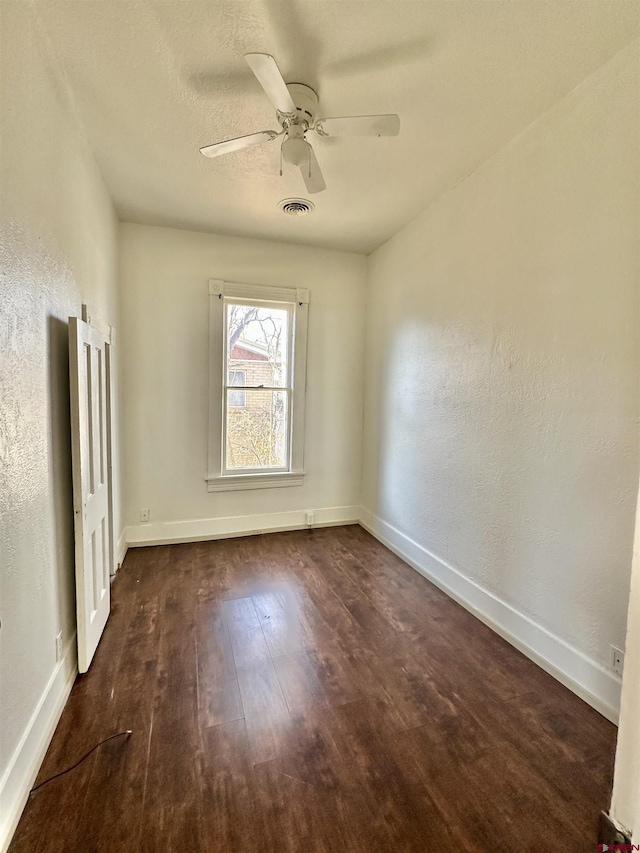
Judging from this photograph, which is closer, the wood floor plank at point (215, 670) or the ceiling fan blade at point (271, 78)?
the ceiling fan blade at point (271, 78)

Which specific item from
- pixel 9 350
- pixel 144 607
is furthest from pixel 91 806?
pixel 9 350

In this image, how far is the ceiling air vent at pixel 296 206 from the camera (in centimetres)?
283

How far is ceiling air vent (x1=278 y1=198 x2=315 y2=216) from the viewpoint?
2.83 meters

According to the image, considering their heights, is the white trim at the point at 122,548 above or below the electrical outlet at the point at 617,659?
below

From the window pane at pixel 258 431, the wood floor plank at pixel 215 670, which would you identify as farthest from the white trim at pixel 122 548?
the window pane at pixel 258 431

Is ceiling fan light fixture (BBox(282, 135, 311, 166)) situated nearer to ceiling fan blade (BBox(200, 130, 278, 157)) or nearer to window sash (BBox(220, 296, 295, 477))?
ceiling fan blade (BBox(200, 130, 278, 157))

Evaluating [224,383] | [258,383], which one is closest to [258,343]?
[258,383]

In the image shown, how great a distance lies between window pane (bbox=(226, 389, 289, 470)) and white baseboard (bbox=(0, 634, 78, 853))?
6.91 ft

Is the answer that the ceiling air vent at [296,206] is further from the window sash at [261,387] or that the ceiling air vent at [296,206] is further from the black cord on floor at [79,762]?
the black cord on floor at [79,762]

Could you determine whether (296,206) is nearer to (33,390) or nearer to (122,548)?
(33,390)

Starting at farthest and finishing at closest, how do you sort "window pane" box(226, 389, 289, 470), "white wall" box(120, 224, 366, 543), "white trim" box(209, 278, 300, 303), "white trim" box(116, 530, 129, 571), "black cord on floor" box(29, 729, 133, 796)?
1. "window pane" box(226, 389, 289, 470)
2. "white trim" box(209, 278, 300, 303)
3. "white wall" box(120, 224, 366, 543)
4. "white trim" box(116, 530, 129, 571)
5. "black cord on floor" box(29, 729, 133, 796)

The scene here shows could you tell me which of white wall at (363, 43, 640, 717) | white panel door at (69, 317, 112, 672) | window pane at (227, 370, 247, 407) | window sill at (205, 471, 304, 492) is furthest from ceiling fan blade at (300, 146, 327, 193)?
window sill at (205, 471, 304, 492)

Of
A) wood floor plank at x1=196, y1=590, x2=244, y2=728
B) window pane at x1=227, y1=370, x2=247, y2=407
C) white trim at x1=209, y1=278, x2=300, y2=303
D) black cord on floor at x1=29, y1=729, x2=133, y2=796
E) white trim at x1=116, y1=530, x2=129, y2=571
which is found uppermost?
white trim at x1=209, y1=278, x2=300, y2=303

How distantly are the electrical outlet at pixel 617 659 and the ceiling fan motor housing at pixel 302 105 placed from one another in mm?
2760
